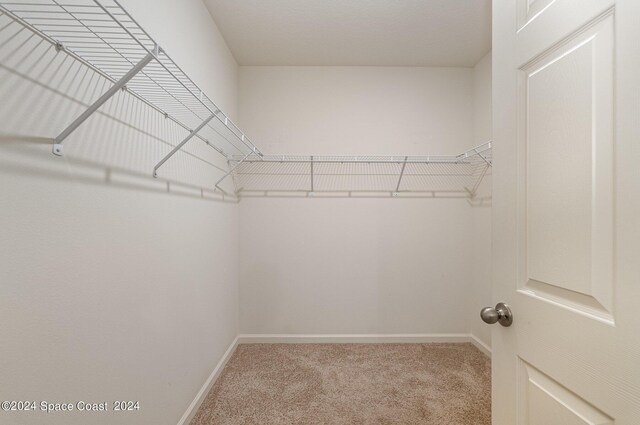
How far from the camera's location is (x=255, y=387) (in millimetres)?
1882

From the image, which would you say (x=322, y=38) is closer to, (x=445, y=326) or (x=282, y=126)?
(x=282, y=126)

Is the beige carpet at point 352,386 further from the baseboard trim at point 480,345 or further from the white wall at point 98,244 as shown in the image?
the white wall at point 98,244

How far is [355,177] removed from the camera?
8.32 ft

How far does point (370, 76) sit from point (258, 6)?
113 centimetres

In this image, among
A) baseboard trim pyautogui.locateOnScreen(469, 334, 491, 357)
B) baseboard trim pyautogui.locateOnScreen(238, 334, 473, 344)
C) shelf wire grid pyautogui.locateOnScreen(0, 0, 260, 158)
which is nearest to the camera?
shelf wire grid pyautogui.locateOnScreen(0, 0, 260, 158)

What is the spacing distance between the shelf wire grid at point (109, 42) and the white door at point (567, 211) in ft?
2.99

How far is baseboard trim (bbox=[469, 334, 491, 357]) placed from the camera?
7.38 feet

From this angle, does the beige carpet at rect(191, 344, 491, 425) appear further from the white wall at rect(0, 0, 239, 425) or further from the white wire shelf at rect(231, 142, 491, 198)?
the white wire shelf at rect(231, 142, 491, 198)

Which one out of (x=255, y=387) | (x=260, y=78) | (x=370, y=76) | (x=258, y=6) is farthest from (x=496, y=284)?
(x=260, y=78)

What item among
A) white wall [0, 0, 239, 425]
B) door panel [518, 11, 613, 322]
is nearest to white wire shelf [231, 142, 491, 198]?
white wall [0, 0, 239, 425]

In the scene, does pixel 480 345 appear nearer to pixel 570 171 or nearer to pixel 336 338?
pixel 336 338

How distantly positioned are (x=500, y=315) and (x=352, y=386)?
144cm

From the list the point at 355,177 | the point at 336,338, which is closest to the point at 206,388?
the point at 336,338

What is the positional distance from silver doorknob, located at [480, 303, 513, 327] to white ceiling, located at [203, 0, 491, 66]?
186cm
